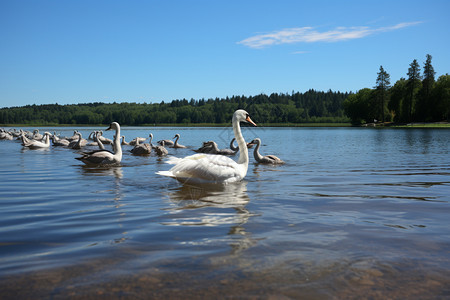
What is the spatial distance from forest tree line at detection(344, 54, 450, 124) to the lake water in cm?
11445

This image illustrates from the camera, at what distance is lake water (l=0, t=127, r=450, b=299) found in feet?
13.4

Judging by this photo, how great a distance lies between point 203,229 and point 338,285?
269 cm

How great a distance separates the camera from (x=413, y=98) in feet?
382

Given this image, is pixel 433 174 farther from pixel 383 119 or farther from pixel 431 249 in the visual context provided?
pixel 383 119

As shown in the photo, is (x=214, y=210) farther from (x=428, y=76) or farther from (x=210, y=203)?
(x=428, y=76)

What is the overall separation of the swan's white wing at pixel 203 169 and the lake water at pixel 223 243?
347 millimetres

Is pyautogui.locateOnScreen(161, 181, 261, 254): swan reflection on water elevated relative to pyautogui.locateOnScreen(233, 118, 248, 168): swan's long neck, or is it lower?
lower

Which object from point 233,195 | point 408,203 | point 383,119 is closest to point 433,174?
point 408,203

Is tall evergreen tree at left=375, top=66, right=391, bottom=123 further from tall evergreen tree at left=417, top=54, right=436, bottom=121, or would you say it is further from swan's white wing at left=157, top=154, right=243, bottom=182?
swan's white wing at left=157, top=154, right=243, bottom=182

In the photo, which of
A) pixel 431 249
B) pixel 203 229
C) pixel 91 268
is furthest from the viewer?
pixel 203 229

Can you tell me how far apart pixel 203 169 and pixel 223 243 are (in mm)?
5233

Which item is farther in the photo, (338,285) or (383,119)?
(383,119)

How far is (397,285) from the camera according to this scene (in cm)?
420

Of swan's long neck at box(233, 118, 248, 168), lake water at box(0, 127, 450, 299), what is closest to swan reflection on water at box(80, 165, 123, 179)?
lake water at box(0, 127, 450, 299)
